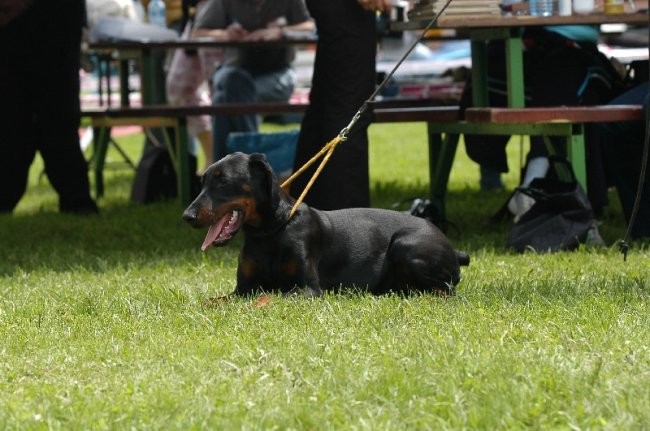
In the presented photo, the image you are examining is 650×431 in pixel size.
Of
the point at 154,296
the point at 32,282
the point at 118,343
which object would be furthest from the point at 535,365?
the point at 32,282

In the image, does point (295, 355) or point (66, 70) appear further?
point (66, 70)

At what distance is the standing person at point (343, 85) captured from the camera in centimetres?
749

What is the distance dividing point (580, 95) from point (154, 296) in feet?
11.7

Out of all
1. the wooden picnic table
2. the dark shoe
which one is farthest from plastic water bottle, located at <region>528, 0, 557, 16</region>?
the dark shoe

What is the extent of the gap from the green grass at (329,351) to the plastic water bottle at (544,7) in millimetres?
1508

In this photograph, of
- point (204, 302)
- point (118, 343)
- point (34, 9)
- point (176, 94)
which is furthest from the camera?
point (176, 94)

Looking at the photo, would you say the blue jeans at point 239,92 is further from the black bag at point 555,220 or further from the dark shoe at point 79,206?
the black bag at point 555,220

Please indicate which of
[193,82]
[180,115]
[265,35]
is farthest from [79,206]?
[193,82]

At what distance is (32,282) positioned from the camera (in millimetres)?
6641

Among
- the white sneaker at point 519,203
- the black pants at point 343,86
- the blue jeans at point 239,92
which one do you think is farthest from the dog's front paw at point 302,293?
the blue jeans at point 239,92

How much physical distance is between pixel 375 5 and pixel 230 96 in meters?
4.64

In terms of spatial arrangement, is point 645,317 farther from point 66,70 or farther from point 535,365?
point 66,70

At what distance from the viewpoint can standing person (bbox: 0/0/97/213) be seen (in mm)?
9461

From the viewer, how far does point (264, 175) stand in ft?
17.6
